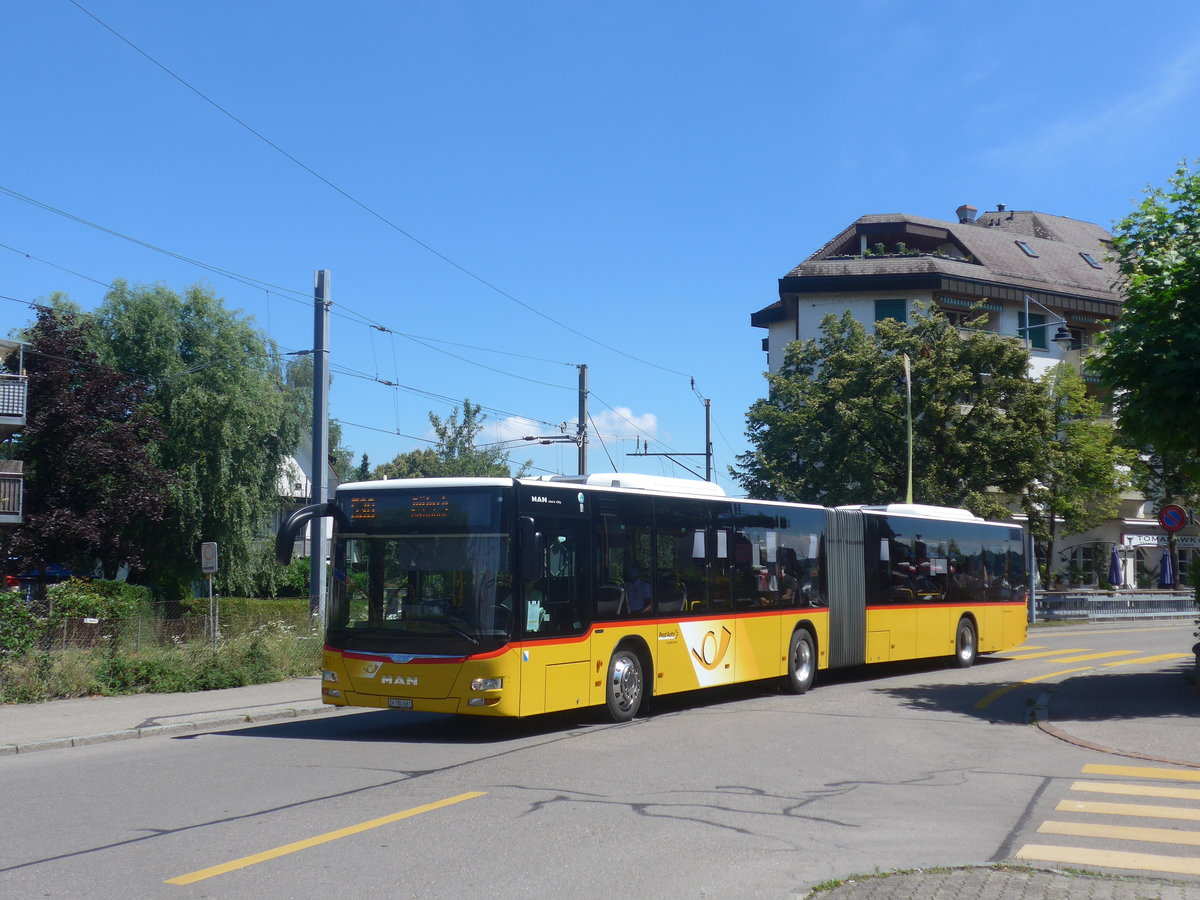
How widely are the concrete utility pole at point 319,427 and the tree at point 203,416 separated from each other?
610 inches

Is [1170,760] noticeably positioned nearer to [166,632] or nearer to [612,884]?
[612,884]

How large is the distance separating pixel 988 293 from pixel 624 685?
140 feet

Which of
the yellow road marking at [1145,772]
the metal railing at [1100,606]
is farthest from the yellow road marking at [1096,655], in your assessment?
the metal railing at [1100,606]

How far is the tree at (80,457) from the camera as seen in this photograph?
1367 inches

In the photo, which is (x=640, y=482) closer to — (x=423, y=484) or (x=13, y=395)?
(x=423, y=484)

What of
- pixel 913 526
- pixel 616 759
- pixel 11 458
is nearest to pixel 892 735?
pixel 616 759

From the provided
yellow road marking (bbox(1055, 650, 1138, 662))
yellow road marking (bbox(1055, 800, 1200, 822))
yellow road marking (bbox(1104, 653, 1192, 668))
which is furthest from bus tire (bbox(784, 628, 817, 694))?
yellow road marking (bbox(1055, 650, 1138, 662))

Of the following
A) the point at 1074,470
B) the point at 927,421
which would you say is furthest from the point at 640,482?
the point at 1074,470

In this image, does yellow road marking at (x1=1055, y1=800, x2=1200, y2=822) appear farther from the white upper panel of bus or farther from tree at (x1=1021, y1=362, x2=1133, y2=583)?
tree at (x1=1021, y1=362, x2=1133, y2=583)

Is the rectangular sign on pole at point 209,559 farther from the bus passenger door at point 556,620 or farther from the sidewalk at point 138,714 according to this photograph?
the bus passenger door at point 556,620

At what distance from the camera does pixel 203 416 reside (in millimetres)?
37562

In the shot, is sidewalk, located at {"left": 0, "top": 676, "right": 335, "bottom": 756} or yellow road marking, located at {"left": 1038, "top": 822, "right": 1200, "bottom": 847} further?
sidewalk, located at {"left": 0, "top": 676, "right": 335, "bottom": 756}

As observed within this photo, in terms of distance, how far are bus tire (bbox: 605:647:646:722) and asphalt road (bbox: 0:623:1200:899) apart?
0.25 metres

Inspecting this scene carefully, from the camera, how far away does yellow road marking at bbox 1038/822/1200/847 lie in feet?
26.0
